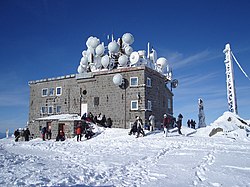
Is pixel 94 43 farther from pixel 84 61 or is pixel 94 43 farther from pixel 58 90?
pixel 58 90

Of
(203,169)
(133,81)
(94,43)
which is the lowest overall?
(203,169)

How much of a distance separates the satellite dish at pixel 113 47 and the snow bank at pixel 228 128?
1444cm

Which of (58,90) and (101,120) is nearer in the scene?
(101,120)

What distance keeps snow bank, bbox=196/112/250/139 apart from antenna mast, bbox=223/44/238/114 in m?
1.21

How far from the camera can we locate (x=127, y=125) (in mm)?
25562

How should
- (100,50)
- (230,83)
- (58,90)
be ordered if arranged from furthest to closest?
(58,90) → (100,50) → (230,83)

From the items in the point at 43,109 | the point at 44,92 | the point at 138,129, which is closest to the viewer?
the point at 138,129

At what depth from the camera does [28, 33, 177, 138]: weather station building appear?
1006 inches

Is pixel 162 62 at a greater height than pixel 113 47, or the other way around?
pixel 113 47

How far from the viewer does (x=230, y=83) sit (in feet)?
76.3

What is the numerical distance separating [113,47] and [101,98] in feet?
21.9

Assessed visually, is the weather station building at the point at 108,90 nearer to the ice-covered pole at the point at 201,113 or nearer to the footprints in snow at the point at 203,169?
the ice-covered pole at the point at 201,113

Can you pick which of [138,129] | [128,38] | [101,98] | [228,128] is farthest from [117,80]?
[228,128]

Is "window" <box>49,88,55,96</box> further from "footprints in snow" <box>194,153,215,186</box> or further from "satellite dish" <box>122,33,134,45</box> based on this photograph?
"footprints in snow" <box>194,153,215,186</box>
